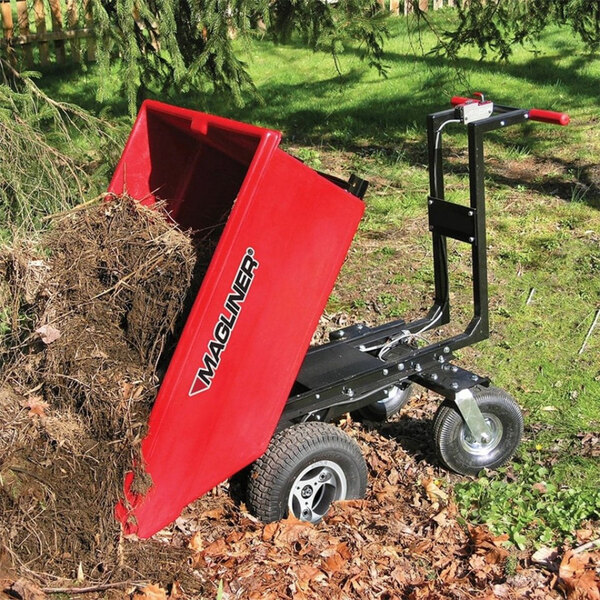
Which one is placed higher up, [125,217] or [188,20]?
[188,20]

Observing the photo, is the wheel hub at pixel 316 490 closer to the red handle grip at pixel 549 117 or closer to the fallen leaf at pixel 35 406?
the fallen leaf at pixel 35 406

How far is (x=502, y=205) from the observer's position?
7512mm

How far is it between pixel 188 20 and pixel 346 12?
1097 mm

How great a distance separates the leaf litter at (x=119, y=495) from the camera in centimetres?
339

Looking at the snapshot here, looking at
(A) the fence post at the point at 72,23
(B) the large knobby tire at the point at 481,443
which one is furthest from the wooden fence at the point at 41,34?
(B) the large knobby tire at the point at 481,443

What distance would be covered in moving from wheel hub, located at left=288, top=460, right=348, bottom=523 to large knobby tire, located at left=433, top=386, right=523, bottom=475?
576mm

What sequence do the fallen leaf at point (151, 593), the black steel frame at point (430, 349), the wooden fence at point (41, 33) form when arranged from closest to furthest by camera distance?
the fallen leaf at point (151, 593) → the black steel frame at point (430, 349) → the wooden fence at point (41, 33)

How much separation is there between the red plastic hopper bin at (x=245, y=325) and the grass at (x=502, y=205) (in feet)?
3.95

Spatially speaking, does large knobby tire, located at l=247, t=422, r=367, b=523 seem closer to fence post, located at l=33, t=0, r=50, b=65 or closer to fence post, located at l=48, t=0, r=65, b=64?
fence post, located at l=33, t=0, r=50, b=65

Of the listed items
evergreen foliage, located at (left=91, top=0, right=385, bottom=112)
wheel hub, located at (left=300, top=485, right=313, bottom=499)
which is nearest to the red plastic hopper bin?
wheel hub, located at (left=300, top=485, right=313, bottom=499)

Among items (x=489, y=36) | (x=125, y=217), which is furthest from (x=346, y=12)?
(x=125, y=217)

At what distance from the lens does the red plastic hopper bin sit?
3.46 m

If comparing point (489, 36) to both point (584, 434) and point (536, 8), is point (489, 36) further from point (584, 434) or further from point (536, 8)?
point (584, 434)

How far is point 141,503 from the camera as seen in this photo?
353cm
